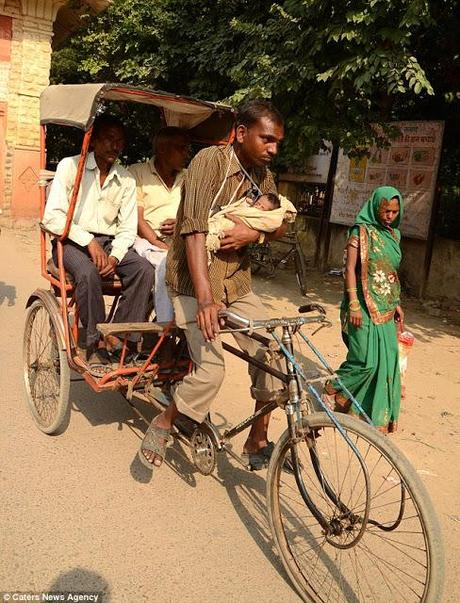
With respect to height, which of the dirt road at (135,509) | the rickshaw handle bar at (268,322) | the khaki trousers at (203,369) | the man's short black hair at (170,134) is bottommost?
the dirt road at (135,509)

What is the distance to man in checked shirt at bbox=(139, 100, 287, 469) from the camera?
2.67 m

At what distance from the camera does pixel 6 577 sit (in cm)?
239

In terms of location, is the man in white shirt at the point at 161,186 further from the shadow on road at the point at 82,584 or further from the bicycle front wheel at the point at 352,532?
the shadow on road at the point at 82,584

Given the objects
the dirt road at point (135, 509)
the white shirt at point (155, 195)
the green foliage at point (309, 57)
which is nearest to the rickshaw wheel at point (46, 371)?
the dirt road at point (135, 509)

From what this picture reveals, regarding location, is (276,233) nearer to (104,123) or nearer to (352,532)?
(352,532)

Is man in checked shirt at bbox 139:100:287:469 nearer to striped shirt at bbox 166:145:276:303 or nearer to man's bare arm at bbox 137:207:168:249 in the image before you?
striped shirt at bbox 166:145:276:303

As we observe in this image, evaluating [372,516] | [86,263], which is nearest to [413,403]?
[372,516]

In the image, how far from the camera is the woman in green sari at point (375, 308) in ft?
13.6

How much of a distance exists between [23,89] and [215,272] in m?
11.3

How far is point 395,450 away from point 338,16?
5274mm

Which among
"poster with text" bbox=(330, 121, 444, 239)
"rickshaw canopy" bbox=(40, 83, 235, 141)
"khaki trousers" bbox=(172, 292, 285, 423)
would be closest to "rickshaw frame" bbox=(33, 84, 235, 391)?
"rickshaw canopy" bbox=(40, 83, 235, 141)

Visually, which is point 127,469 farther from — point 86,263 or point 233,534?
point 86,263

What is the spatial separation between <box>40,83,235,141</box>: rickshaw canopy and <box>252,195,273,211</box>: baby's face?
40.8 inches

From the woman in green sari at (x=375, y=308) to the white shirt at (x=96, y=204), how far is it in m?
1.56
